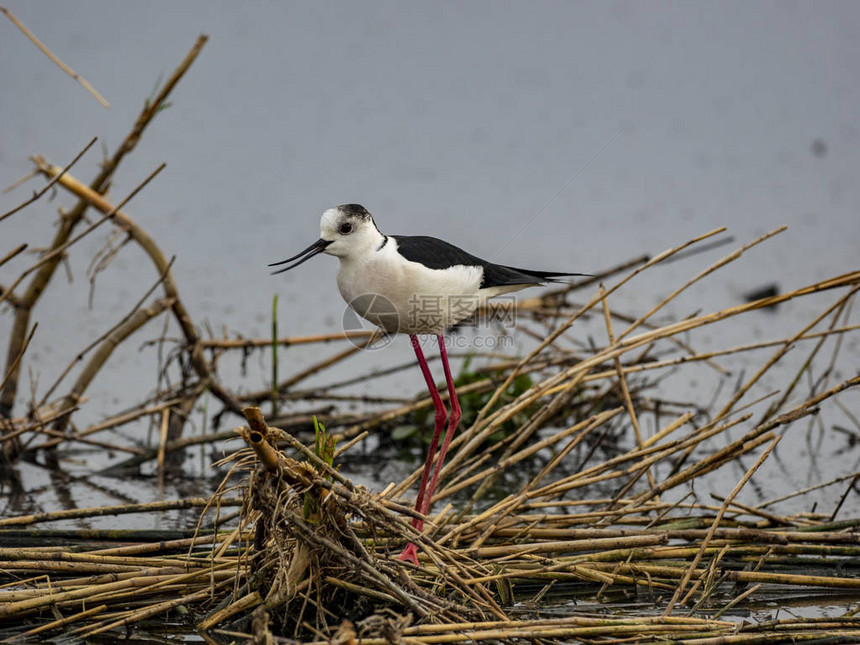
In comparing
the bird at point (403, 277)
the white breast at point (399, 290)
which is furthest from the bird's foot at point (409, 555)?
the white breast at point (399, 290)

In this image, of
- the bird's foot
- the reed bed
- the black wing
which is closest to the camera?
the reed bed

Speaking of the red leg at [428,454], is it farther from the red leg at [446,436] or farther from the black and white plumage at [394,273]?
the black and white plumage at [394,273]

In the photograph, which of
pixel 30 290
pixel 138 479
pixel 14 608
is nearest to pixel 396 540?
pixel 14 608

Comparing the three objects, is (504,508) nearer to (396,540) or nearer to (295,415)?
(396,540)

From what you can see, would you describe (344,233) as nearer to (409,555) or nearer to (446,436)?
(446,436)

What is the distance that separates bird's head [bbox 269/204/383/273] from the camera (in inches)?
131

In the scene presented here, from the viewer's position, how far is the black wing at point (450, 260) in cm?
348

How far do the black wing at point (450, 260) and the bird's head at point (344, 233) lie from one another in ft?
0.53

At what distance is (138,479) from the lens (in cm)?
473

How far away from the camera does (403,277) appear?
339cm

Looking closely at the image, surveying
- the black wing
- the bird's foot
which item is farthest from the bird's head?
the bird's foot

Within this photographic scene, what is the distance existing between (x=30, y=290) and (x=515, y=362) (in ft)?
7.52

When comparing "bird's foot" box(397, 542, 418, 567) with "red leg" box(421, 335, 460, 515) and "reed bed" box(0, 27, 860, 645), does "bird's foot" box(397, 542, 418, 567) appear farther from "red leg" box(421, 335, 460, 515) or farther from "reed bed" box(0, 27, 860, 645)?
"red leg" box(421, 335, 460, 515)

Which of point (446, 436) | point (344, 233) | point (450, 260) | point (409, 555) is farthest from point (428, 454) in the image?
point (344, 233)
